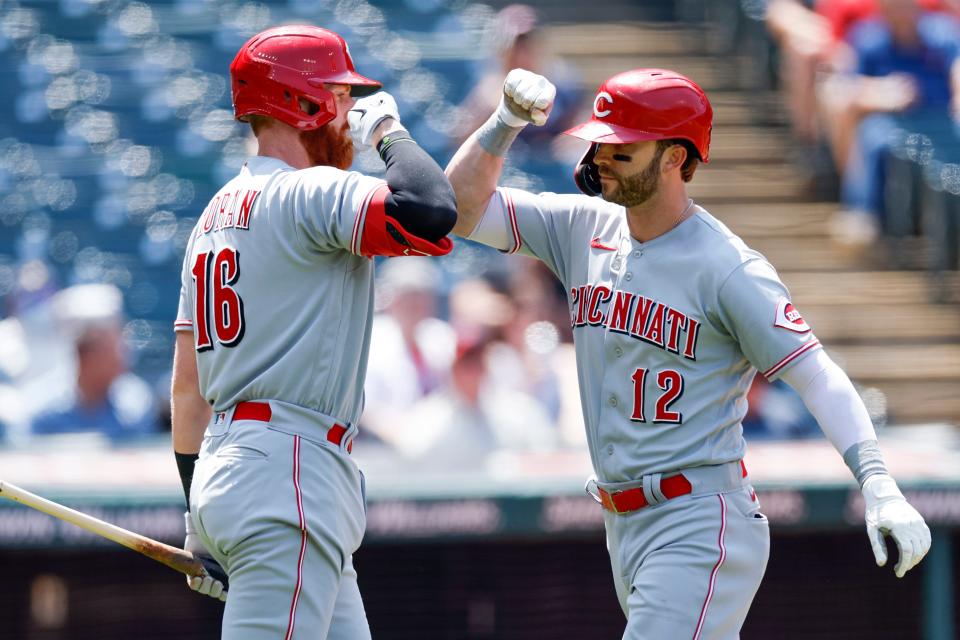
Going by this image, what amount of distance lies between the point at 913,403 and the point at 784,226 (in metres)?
1.41

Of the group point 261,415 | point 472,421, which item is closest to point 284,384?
point 261,415

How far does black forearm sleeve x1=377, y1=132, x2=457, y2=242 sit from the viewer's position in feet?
9.52

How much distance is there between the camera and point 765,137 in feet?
28.6

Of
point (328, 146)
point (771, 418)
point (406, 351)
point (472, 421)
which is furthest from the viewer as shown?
point (771, 418)

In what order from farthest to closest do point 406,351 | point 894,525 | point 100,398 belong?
point 406,351 → point 100,398 → point 894,525

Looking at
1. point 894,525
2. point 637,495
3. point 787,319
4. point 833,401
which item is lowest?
point 637,495

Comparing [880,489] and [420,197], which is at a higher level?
[420,197]

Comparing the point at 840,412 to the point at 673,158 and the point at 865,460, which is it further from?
the point at 673,158

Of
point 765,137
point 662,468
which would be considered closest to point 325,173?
point 662,468

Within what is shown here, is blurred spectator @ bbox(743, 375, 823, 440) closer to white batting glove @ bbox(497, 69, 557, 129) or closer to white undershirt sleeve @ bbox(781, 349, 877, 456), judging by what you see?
white undershirt sleeve @ bbox(781, 349, 877, 456)

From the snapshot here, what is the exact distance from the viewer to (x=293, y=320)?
3016 mm

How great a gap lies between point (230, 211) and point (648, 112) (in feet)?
3.18

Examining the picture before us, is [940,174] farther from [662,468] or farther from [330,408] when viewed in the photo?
[330,408]

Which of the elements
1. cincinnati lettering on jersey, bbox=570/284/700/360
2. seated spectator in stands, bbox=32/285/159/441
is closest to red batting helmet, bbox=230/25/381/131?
cincinnati lettering on jersey, bbox=570/284/700/360
